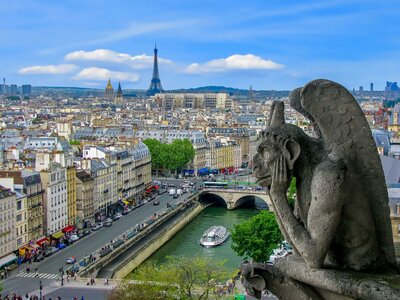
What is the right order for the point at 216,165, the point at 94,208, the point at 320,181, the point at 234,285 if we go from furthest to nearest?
the point at 216,165 < the point at 94,208 < the point at 234,285 < the point at 320,181

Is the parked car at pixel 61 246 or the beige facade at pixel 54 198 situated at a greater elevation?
the beige facade at pixel 54 198

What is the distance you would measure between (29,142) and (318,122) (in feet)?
196

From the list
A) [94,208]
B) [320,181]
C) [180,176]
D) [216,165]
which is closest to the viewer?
[320,181]

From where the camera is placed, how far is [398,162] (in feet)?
132

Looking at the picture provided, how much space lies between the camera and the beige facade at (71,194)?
147 ft

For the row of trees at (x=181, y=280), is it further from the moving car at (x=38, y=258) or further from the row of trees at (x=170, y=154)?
the row of trees at (x=170, y=154)

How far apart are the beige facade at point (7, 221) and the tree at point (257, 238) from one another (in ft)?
40.1

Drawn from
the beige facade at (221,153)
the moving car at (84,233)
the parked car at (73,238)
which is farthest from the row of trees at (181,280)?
the beige facade at (221,153)

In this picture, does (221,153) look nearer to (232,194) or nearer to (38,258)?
(232,194)

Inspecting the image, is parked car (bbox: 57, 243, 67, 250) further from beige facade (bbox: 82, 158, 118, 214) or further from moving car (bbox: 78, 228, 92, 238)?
beige facade (bbox: 82, 158, 118, 214)

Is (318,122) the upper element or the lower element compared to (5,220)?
upper

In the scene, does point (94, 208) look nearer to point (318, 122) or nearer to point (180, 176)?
point (180, 176)

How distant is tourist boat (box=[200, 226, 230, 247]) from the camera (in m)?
42.3

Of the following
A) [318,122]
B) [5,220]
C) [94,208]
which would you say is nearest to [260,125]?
[94,208]
